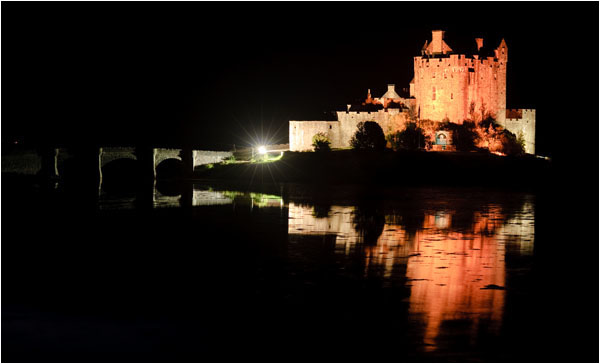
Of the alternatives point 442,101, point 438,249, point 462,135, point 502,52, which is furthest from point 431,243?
point 502,52

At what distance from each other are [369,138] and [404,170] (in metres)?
6.28

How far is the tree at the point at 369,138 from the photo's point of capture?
7162 centimetres

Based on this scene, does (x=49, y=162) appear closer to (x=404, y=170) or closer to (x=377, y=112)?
(x=377, y=112)

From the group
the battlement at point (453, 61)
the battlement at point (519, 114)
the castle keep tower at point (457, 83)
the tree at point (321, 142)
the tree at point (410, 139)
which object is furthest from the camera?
the battlement at point (519, 114)

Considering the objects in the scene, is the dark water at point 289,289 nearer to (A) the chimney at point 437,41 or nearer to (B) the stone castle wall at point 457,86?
(B) the stone castle wall at point 457,86

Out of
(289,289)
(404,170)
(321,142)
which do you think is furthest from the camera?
(321,142)

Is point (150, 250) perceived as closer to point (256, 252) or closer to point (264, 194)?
point (256, 252)

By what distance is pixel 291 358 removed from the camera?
14.9 metres

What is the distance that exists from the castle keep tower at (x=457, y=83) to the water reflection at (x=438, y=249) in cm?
3018

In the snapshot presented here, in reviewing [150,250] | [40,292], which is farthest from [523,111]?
[40,292]

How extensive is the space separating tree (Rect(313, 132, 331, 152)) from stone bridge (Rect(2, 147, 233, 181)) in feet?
28.4

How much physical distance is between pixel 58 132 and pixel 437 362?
85197 mm

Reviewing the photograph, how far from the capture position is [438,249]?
2728 cm

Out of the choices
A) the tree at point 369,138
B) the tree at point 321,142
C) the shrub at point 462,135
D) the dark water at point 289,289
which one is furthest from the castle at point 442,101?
the dark water at point 289,289
